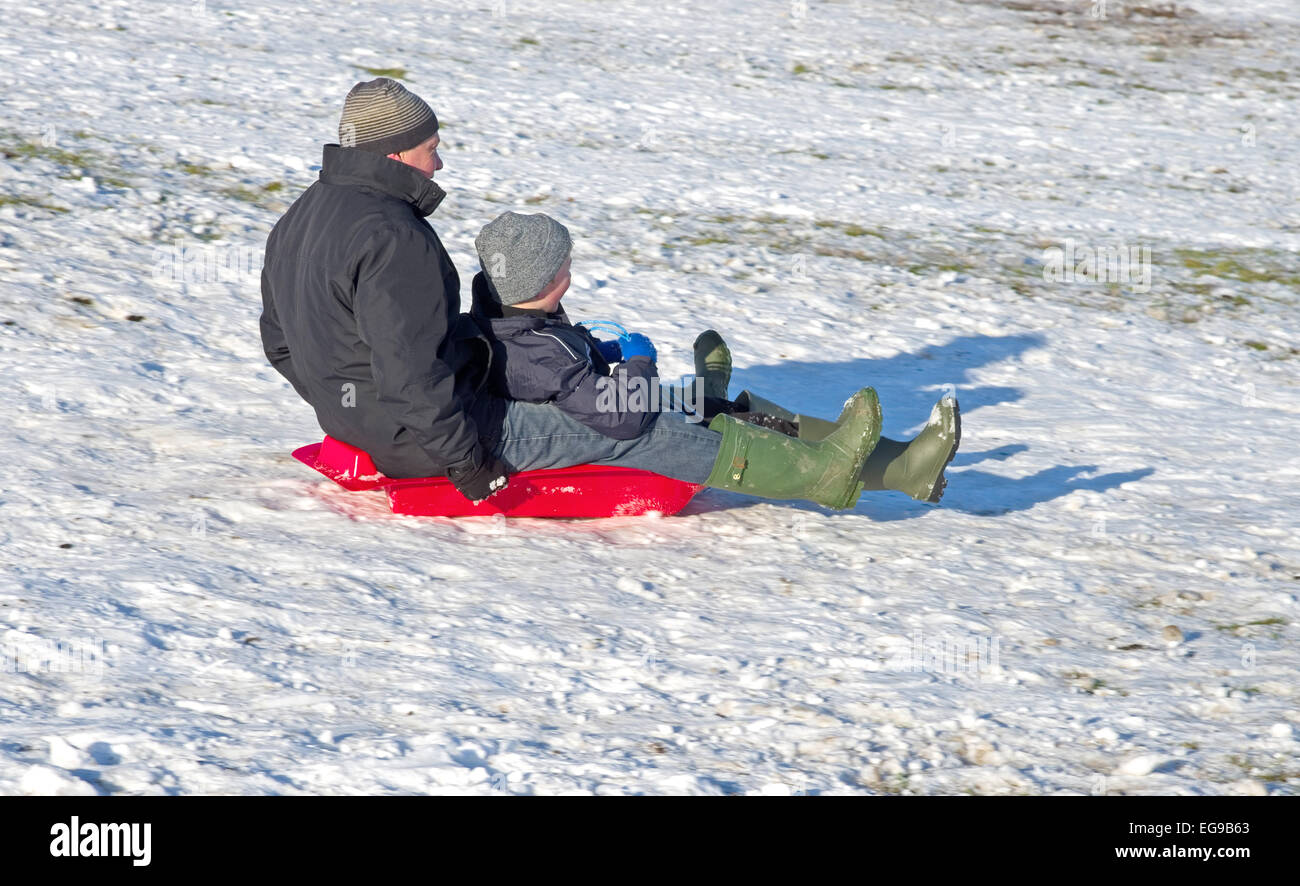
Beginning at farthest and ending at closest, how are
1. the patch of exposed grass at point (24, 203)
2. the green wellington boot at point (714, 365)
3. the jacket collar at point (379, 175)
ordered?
the patch of exposed grass at point (24, 203)
the green wellington boot at point (714, 365)
the jacket collar at point (379, 175)

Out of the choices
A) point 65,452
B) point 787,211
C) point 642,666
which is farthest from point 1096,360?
point 65,452

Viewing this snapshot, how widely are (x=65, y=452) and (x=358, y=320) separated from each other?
159 centimetres

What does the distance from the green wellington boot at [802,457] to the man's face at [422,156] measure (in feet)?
4.56

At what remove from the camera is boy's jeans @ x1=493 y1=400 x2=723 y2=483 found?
16.0 feet

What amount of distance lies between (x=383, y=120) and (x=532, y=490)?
1406 mm

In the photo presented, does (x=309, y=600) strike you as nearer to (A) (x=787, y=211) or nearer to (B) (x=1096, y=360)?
(B) (x=1096, y=360)

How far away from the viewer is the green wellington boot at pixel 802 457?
500 centimetres

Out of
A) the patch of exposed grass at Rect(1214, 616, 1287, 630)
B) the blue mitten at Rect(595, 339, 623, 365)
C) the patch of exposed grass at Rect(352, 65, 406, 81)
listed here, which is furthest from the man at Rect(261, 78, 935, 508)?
the patch of exposed grass at Rect(352, 65, 406, 81)

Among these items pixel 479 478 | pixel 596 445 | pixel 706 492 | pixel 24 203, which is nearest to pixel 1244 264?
pixel 706 492

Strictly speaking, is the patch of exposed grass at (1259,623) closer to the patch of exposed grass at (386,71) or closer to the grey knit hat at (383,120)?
the grey knit hat at (383,120)

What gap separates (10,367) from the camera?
19.9 feet

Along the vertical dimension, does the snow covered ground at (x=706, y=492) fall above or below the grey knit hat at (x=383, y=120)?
below

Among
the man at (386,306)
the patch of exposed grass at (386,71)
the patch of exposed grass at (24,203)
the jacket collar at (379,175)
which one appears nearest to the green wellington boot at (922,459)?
the man at (386,306)

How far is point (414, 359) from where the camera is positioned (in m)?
4.45
